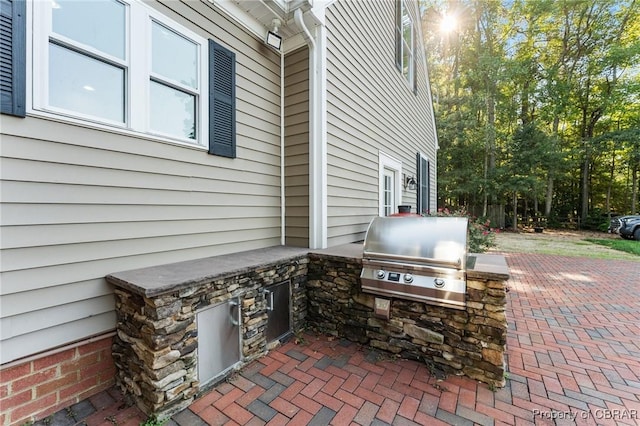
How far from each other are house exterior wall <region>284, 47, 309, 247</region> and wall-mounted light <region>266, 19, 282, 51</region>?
0.30 meters

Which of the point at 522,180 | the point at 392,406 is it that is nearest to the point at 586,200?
the point at 522,180

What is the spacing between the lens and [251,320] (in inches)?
101

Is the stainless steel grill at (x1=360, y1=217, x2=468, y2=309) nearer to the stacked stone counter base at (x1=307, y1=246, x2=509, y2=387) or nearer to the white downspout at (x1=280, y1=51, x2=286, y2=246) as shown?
the stacked stone counter base at (x1=307, y1=246, x2=509, y2=387)

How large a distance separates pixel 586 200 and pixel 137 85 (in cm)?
2040

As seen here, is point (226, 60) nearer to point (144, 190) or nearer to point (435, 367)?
point (144, 190)

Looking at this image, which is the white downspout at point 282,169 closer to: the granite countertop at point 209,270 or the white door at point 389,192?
the granite countertop at point 209,270

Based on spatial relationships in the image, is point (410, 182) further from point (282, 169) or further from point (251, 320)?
point (251, 320)

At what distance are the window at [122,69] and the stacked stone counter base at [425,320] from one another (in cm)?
206

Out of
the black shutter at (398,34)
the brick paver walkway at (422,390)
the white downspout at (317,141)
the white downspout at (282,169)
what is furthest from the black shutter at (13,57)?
the black shutter at (398,34)

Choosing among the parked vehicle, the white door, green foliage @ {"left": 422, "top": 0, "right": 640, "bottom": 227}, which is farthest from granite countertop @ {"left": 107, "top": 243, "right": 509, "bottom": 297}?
green foliage @ {"left": 422, "top": 0, "right": 640, "bottom": 227}

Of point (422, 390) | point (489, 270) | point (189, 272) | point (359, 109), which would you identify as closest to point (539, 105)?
point (359, 109)

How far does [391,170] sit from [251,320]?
188 inches

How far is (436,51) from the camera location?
17.2 m

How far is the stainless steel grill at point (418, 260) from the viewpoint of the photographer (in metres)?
2.33
